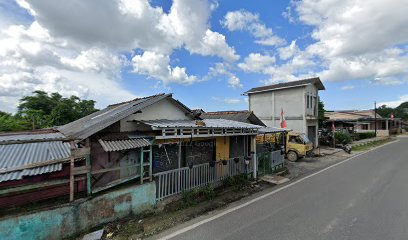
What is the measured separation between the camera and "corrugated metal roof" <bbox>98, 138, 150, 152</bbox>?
5395 mm

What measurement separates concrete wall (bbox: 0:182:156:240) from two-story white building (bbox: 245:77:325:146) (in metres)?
17.7

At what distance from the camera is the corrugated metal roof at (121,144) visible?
5.39 m

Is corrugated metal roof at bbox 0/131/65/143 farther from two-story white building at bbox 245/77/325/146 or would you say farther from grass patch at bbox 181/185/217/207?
two-story white building at bbox 245/77/325/146

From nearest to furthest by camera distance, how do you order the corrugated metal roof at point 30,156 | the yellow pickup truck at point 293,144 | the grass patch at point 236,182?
the corrugated metal roof at point 30,156
the grass patch at point 236,182
the yellow pickup truck at point 293,144

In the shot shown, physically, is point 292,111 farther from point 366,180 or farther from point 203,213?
point 203,213

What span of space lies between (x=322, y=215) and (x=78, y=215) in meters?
6.32

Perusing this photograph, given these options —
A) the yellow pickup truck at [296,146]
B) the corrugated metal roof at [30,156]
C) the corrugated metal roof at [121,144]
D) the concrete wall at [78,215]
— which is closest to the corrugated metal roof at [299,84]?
the yellow pickup truck at [296,146]

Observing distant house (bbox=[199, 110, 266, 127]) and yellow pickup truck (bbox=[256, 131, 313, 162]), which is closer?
distant house (bbox=[199, 110, 266, 127])

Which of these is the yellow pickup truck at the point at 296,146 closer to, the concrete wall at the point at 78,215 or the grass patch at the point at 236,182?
the grass patch at the point at 236,182

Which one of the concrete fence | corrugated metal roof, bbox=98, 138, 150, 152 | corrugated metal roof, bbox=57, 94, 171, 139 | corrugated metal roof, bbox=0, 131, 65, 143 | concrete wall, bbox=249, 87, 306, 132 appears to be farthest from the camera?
concrete wall, bbox=249, 87, 306, 132

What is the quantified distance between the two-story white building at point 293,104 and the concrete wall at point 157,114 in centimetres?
1456

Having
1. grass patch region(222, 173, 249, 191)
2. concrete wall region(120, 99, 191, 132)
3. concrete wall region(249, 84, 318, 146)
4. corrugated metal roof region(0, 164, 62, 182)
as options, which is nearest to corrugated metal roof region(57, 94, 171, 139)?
concrete wall region(120, 99, 191, 132)

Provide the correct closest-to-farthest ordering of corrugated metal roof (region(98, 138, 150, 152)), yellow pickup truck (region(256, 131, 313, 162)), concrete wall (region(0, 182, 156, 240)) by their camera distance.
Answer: concrete wall (region(0, 182, 156, 240)) → corrugated metal roof (region(98, 138, 150, 152)) → yellow pickup truck (region(256, 131, 313, 162))

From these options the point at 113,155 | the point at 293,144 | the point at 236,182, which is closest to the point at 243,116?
the point at 293,144
